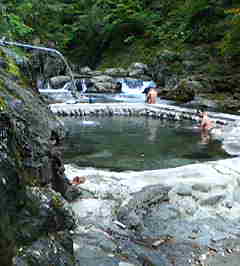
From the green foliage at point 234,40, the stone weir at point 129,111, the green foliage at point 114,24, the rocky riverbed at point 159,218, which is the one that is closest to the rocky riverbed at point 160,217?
the rocky riverbed at point 159,218

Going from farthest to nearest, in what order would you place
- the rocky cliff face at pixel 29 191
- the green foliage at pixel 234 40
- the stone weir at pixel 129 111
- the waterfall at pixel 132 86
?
the waterfall at pixel 132 86, the green foliage at pixel 234 40, the stone weir at pixel 129 111, the rocky cliff face at pixel 29 191

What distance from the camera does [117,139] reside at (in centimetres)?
898

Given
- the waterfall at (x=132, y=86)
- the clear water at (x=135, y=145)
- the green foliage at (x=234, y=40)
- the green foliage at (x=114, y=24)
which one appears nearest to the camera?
the clear water at (x=135, y=145)

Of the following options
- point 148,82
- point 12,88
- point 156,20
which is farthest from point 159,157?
point 156,20

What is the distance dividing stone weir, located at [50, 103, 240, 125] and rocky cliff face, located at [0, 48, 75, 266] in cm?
869

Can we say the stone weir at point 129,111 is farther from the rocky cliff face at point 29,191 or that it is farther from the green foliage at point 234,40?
the rocky cliff face at point 29,191

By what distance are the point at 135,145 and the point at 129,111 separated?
5.08m

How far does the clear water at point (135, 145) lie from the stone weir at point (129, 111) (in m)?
0.83

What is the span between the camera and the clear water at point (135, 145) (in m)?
6.96

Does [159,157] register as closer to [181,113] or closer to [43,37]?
[181,113]

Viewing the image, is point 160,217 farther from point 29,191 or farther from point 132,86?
point 132,86

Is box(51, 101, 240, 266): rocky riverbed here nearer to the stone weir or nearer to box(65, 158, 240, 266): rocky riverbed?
box(65, 158, 240, 266): rocky riverbed

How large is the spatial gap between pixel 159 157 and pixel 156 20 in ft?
73.4

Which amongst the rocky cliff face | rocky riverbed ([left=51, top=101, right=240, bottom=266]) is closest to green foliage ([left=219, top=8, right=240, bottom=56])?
rocky riverbed ([left=51, top=101, right=240, bottom=266])
